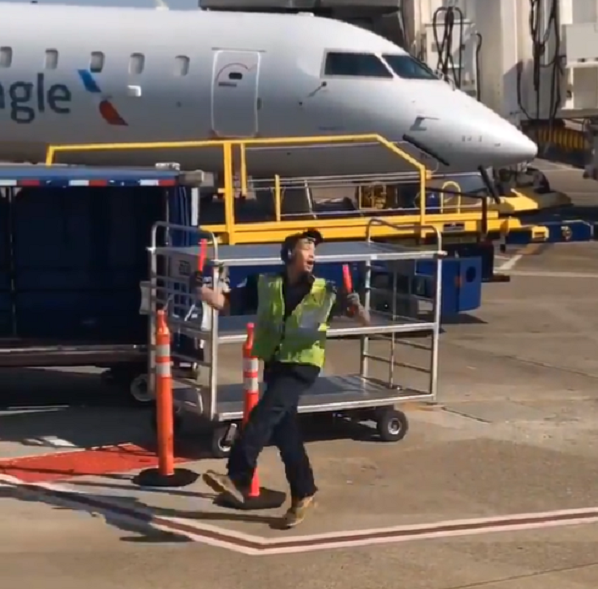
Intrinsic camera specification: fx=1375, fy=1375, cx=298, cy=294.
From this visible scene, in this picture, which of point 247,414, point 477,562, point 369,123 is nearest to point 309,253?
point 247,414

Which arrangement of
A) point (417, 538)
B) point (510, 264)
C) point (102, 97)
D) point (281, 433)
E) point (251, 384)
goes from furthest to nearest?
point (510, 264), point (102, 97), point (251, 384), point (281, 433), point (417, 538)

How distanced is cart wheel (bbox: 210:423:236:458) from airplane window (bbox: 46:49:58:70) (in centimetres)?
1101

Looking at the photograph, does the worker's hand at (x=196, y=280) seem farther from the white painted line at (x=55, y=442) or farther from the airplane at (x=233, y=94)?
the airplane at (x=233, y=94)

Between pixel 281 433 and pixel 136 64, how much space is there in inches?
475

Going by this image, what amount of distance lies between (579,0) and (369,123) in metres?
5.95

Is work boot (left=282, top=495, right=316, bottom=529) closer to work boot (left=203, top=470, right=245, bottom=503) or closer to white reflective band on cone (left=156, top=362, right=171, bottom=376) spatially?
work boot (left=203, top=470, right=245, bottom=503)

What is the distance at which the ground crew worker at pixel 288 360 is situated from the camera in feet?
24.8

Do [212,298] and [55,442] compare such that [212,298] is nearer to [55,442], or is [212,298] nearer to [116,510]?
[116,510]

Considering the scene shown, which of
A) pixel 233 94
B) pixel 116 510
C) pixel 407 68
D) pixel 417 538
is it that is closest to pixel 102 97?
Answer: pixel 233 94

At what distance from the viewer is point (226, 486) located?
25.2 feet

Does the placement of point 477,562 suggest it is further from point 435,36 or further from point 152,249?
point 435,36

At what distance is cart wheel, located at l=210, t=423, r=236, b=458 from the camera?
907 cm

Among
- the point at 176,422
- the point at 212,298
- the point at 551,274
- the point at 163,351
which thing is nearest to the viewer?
the point at 212,298

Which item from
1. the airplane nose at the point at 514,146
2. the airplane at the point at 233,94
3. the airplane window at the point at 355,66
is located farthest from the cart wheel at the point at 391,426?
the airplane window at the point at 355,66
